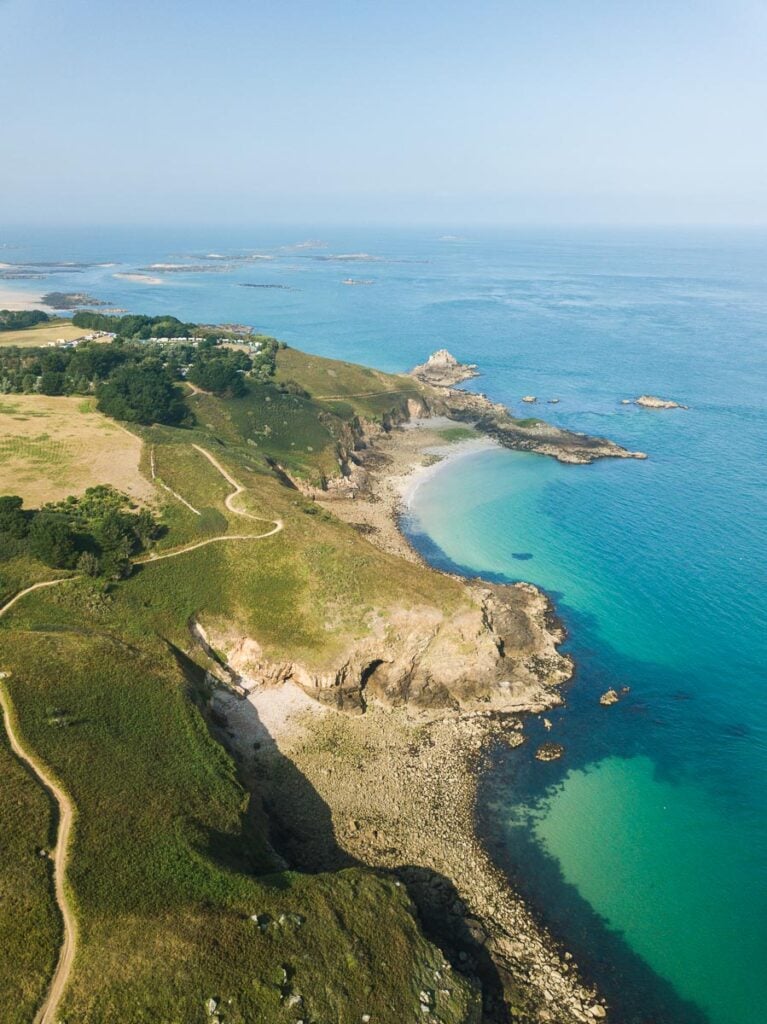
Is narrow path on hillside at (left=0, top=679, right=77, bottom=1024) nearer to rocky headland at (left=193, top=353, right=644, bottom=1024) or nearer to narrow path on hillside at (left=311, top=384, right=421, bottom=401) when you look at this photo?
rocky headland at (left=193, top=353, right=644, bottom=1024)

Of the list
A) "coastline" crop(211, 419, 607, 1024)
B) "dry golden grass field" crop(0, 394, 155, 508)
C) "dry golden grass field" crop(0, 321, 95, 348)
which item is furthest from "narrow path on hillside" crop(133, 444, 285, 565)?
"dry golden grass field" crop(0, 321, 95, 348)

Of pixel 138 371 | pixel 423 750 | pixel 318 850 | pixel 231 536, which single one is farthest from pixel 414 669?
pixel 138 371

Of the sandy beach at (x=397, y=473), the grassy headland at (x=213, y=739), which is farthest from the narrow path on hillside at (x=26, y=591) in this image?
the sandy beach at (x=397, y=473)

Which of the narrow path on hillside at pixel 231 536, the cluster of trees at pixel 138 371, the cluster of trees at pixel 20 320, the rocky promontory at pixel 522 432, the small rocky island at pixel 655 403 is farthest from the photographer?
the cluster of trees at pixel 20 320

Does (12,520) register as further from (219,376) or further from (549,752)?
(219,376)

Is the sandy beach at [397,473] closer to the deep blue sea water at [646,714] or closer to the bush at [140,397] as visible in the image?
the deep blue sea water at [646,714]

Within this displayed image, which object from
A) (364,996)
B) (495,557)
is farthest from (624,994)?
(495,557)

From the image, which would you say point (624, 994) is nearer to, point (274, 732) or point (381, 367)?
point (274, 732)
